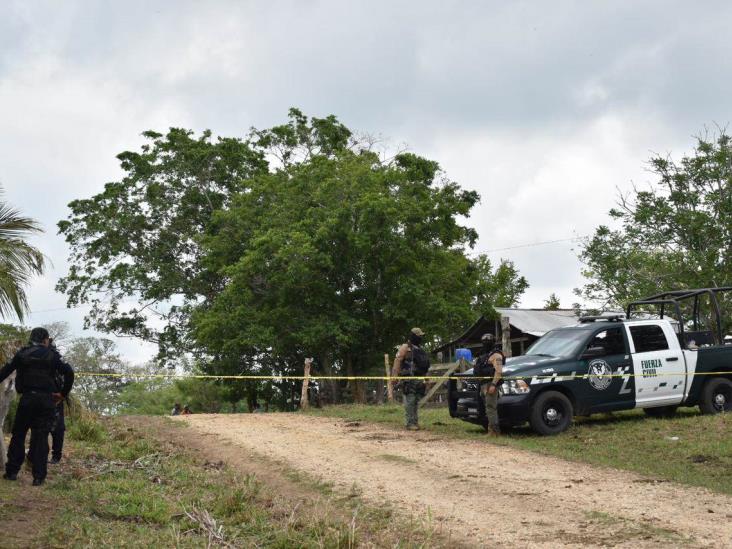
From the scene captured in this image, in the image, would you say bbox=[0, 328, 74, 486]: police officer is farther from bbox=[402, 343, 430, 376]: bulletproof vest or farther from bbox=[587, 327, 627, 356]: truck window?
bbox=[587, 327, 627, 356]: truck window

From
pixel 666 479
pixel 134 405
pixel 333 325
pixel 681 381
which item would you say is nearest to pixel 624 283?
pixel 333 325

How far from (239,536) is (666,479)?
528 centimetres

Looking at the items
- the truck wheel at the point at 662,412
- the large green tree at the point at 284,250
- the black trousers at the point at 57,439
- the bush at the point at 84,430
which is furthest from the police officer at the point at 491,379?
the large green tree at the point at 284,250

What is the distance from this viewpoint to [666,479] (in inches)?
393

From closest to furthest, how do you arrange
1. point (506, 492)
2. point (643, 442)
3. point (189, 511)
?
point (189, 511) < point (506, 492) < point (643, 442)

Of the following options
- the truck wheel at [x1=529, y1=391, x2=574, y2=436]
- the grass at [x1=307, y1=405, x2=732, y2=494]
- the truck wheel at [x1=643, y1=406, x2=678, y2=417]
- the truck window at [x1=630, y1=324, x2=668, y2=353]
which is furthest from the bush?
the truck wheel at [x1=643, y1=406, x2=678, y2=417]

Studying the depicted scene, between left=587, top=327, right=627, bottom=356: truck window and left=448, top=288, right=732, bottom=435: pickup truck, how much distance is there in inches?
0.7

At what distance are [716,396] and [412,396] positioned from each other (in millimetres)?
5629

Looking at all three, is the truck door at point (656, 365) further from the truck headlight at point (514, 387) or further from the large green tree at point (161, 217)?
the large green tree at point (161, 217)

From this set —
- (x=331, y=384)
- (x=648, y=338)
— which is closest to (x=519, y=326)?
(x=331, y=384)

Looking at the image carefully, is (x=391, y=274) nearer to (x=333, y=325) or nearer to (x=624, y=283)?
(x=333, y=325)

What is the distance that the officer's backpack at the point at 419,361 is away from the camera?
1517 centimetres

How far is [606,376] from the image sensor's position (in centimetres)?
1464

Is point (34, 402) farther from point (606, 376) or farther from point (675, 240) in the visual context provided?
point (675, 240)
